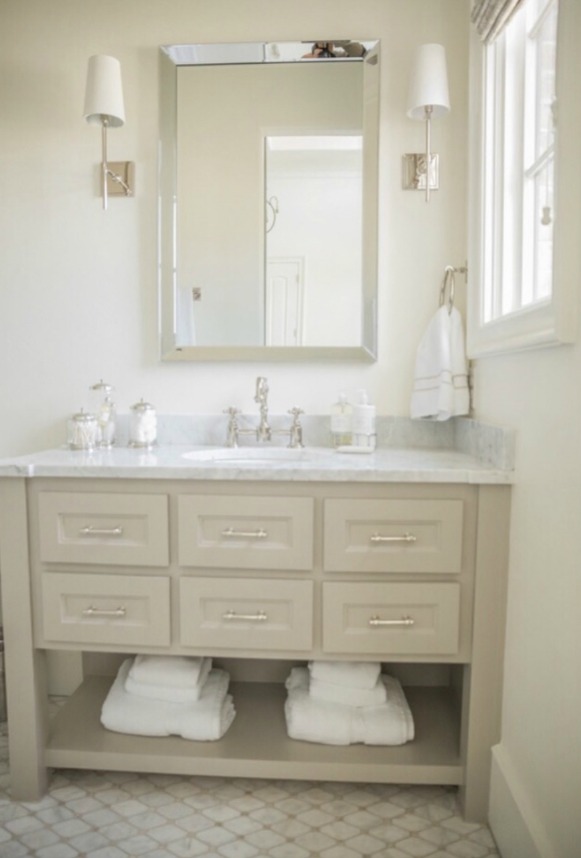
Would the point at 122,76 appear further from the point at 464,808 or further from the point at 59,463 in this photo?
the point at 464,808

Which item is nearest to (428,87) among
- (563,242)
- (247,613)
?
(563,242)

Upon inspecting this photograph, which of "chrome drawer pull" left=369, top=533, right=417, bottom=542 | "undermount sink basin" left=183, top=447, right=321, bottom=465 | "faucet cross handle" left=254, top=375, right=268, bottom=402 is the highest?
"faucet cross handle" left=254, top=375, right=268, bottom=402

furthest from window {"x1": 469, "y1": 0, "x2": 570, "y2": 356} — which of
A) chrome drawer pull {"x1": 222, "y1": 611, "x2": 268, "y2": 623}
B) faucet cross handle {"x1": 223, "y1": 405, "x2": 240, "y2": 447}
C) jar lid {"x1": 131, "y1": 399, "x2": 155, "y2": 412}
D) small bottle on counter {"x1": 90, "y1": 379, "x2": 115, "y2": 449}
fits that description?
small bottle on counter {"x1": 90, "y1": 379, "x2": 115, "y2": 449}

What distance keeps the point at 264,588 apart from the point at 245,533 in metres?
0.14

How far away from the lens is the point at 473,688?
1.38 m

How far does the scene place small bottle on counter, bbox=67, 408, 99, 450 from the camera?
5.67 ft

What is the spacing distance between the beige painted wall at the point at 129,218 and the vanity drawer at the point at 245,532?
58 cm

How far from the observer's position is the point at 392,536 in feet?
4.50

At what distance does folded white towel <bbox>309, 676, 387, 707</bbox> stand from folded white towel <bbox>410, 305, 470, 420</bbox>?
78cm

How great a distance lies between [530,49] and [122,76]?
120 centimetres

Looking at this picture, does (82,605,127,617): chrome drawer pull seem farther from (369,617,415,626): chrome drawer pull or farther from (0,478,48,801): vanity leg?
(369,617,415,626): chrome drawer pull

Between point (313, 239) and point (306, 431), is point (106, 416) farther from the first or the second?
point (313, 239)

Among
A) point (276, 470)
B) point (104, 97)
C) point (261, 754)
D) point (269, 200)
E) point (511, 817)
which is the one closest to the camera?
point (511, 817)

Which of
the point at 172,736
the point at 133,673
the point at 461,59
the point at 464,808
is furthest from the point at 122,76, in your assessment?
the point at 464,808
